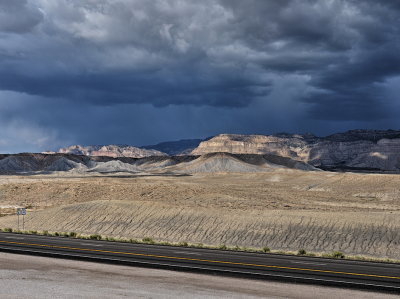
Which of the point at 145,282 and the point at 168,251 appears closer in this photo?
the point at 145,282

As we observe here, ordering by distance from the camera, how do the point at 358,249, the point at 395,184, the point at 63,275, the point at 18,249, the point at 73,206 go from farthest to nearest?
the point at 395,184, the point at 73,206, the point at 358,249, the point at 18,249, the point at 63,275

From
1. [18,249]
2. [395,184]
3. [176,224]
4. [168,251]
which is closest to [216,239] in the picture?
[176,224]

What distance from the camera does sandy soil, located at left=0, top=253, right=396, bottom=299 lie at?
668 inches

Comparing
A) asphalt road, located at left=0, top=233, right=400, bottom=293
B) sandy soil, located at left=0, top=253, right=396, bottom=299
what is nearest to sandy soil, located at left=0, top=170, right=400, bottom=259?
asphalt road, located at left=0, top=233, right=400, bottom=293

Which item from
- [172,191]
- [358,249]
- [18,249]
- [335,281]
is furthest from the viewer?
[172,191]

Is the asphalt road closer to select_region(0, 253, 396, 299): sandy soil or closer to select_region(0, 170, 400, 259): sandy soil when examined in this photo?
select_region(0, 253, 396, 299): sandy soil

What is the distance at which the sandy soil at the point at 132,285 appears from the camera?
16969mm

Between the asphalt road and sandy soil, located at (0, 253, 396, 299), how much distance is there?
0.94m

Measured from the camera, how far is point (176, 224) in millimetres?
47875

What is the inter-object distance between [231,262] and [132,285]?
648cm

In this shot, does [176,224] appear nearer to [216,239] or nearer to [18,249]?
[216,239]

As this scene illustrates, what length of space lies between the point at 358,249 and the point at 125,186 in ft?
178

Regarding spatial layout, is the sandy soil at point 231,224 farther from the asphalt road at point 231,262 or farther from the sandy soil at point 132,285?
the sandy soil at point 132,285

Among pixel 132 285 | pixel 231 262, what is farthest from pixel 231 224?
pixel 132 285
